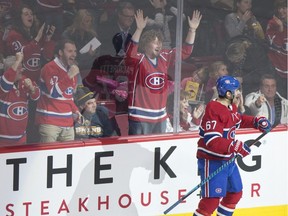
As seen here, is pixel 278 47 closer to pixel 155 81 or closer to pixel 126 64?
pixel 155 81

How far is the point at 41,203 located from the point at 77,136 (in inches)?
20.7

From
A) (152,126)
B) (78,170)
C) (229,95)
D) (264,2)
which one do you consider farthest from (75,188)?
(264,2)

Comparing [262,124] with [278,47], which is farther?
[278,47]

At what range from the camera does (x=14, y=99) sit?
27.2 ft

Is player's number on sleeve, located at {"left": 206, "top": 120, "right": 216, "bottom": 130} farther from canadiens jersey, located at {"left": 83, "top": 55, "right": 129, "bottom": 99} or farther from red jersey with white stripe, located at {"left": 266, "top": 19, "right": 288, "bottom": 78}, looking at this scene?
red jersey with white stripe, located at {"left": 266, "top": 19, "right": 288, "bottom": 78}

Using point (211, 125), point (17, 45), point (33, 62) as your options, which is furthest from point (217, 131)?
point (17, 45)

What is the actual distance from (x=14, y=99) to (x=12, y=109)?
7 centimetres

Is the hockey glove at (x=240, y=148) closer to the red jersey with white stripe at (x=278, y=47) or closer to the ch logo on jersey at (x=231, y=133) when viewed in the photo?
the ch logo on jersey at (x=231, y=133)

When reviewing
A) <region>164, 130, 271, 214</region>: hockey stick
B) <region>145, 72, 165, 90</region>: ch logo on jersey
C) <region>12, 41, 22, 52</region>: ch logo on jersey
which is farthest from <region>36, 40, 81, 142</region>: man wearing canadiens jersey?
<region>164, 130, 271, 214</region>: hockey stick

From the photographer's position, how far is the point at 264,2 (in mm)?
9086

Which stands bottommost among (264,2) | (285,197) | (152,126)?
(285,197)

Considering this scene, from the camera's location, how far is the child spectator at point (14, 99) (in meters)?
8.23

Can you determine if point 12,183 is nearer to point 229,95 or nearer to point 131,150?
point 131,150

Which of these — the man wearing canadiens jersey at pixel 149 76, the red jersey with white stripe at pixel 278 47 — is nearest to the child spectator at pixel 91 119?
the man wearing canadiens jersey at pixel 149 76
